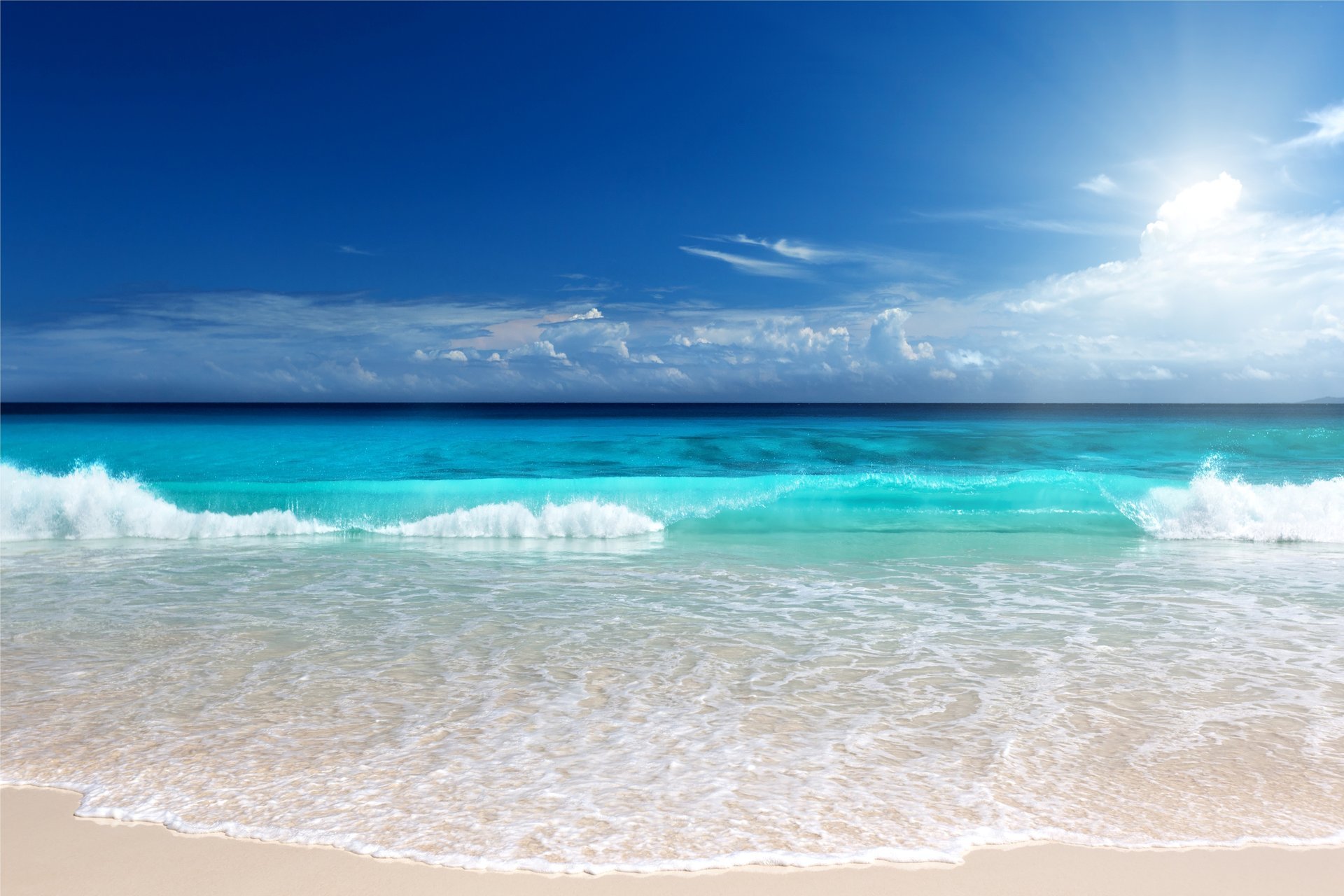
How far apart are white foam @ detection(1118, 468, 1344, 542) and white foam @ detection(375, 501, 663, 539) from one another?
26.5 feet

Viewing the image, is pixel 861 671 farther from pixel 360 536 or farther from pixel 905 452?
pixel 905 452

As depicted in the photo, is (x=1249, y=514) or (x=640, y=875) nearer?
(x=640, y=875)

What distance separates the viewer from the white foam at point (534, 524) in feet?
42.5

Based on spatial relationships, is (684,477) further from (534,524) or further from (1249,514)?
(1249,514)

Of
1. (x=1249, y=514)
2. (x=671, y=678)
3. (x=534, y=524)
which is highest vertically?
(x=1249, y=514)

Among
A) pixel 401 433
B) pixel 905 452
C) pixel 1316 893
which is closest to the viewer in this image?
pixel 1316 893

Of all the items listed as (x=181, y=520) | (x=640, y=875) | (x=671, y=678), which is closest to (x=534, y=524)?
(x=181, y=520)

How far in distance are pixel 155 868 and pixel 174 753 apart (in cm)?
104

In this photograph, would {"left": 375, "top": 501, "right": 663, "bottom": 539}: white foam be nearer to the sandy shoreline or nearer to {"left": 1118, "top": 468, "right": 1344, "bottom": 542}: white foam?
{"left": 1118, "top": 468, "right": 1344, "bottom": 542}: white foam

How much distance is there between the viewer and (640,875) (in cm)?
285

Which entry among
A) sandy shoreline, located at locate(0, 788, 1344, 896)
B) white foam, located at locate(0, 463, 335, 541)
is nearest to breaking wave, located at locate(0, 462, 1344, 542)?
white foam, located at locate(0, 463, 335, 541)

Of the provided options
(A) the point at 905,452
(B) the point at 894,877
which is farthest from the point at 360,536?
(A) the point at 905,452

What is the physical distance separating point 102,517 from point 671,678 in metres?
11.6

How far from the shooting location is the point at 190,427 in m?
41.6
